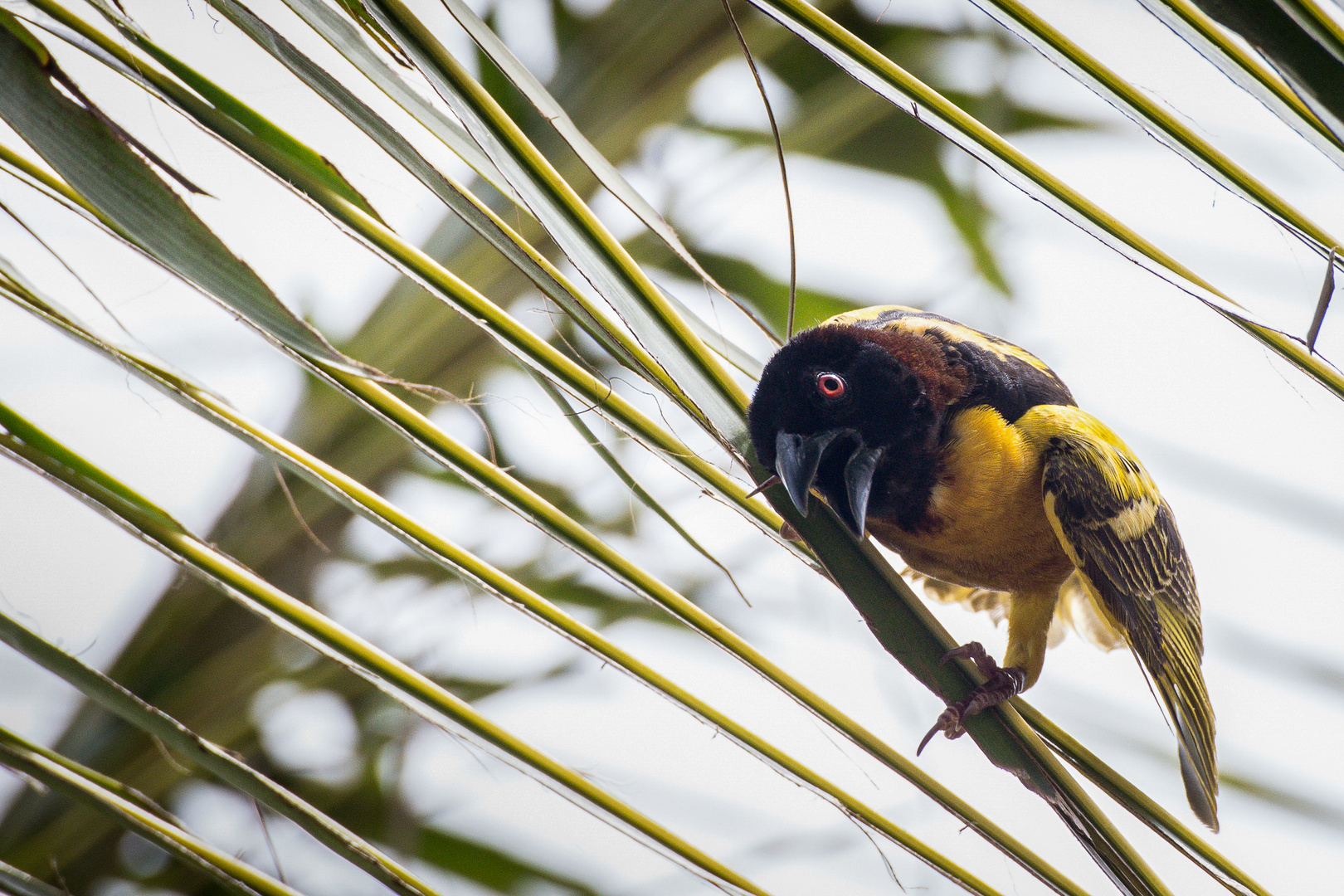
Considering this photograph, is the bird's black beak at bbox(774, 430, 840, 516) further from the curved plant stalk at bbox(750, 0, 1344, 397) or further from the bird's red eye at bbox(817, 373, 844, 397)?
the curved plant stalk at bbox(750, 0, 1344, 397)

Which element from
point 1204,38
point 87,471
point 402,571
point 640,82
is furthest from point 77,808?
point 1204,38

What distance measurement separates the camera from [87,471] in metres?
0.41

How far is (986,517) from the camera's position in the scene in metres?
1.09

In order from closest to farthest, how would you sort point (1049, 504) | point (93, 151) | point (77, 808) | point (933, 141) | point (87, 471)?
point (93, 151)
point (87, 471)
point (77, 808)
point (933, 141)
point (1049, 504)

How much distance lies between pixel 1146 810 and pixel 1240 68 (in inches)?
15.0

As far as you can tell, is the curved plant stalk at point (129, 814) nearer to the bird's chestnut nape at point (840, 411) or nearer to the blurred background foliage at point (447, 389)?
the blurred background foliage at point (447, 389)

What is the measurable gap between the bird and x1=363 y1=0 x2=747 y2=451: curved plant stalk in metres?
0.54

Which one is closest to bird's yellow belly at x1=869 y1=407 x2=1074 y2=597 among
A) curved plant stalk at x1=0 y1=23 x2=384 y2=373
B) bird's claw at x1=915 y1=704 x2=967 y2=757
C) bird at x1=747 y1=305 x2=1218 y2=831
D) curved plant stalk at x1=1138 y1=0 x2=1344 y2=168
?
bird at x1=747 y1=305 x2=1218 y2=831

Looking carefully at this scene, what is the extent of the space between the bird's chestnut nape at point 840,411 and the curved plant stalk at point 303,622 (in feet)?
1.82

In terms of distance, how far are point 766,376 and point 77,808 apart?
82 centimetres

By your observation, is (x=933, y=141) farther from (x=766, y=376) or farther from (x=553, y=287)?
(x=553, y=287)

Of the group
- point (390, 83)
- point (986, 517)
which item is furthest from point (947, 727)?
point (390, 83)

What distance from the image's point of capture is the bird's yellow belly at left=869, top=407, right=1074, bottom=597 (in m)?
1.08

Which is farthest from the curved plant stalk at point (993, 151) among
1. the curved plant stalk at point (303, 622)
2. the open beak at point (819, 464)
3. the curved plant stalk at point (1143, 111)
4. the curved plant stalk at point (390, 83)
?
the open beak at point (819, 464)
